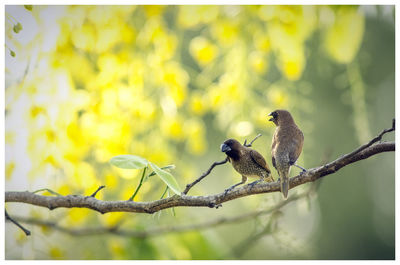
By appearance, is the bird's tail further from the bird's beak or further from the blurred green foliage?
the blurred green foliage

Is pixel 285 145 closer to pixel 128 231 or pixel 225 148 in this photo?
pixel 225 148

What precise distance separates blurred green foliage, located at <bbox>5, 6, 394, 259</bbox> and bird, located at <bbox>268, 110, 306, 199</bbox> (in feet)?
0.39

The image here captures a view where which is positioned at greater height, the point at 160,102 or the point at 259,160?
the point at 160,102

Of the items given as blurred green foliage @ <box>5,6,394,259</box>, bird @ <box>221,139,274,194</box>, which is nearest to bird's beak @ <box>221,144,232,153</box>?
bird @ <box>221,139,274,194</box>

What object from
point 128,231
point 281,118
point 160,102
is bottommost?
point 128,231

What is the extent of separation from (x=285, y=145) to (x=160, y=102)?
0.36 meters

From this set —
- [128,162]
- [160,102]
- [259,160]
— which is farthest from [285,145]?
[160,102]

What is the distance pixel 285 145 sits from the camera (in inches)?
18.9

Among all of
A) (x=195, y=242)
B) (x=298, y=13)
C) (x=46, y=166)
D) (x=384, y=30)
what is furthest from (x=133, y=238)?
(x=384, y=30)

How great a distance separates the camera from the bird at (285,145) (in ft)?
1.51

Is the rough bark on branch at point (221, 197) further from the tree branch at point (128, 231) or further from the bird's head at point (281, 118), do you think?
the tree branch at point (128, 231)

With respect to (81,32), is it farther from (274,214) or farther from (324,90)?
(324,90)

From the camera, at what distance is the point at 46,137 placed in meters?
0.70

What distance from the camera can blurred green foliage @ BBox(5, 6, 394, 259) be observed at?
680mm
